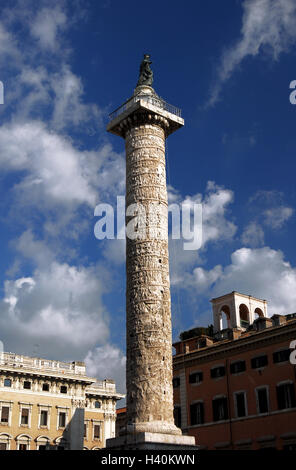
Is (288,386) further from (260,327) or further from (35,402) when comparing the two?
(35,402)

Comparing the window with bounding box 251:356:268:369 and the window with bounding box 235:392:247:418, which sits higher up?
the window with bounding box 251:356:268:369

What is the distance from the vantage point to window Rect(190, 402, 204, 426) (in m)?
33.2

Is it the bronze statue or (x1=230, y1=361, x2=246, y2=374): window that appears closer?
the bronze statue

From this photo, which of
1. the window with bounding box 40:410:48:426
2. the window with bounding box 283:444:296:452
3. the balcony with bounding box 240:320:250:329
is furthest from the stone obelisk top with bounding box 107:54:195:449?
the window with bounding box 40:410:48:426

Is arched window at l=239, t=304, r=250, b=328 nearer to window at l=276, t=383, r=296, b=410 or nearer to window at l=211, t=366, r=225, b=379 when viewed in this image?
window at l=211, t=366, r=225, b=379

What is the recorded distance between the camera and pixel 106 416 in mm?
44344

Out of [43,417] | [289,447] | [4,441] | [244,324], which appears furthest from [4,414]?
[289,447]

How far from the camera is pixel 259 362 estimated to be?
30922 mm

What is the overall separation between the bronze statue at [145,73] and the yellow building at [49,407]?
67.9ft

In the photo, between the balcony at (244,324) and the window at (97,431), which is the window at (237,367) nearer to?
the balcony at (244,324)

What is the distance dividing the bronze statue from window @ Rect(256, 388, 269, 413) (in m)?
16.5

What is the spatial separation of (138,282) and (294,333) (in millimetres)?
9580

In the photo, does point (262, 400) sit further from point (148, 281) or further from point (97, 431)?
point (97, 431)
